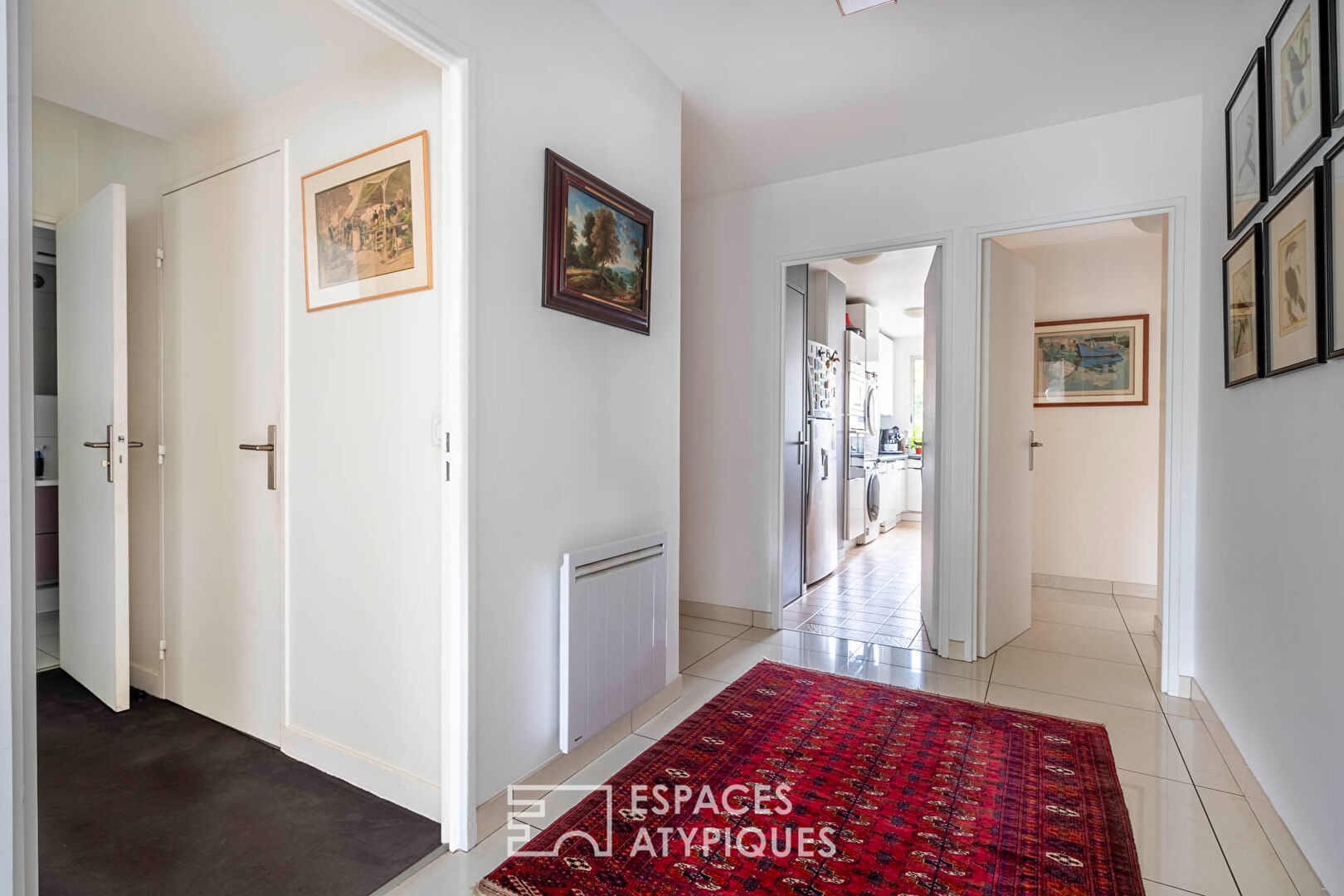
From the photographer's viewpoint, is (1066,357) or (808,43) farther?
(1066,357)

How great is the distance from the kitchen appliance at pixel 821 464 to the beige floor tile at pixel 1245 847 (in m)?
2.66

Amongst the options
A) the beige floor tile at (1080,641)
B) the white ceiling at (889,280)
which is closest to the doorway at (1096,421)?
the beige floor tile at (1080,641)

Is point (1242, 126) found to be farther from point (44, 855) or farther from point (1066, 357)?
point (44, 855)

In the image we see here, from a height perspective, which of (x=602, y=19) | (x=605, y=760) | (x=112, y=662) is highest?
(x=602, y=19)

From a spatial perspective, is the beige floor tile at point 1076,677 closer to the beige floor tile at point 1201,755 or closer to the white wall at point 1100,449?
the beige floor tile at point 1201,755

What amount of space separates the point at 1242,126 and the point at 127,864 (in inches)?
155

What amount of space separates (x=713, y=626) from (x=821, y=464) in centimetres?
156

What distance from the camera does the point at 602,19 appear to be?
2.28 metres

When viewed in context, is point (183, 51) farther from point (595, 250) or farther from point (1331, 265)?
point (1331, 265)

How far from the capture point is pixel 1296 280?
1.64 meters

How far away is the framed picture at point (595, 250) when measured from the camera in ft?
6.64

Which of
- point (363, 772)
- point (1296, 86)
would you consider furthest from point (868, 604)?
point (1296, 86)

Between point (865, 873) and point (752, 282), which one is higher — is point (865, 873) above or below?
below

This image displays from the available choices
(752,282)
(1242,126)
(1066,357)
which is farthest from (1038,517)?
(1242,126)
